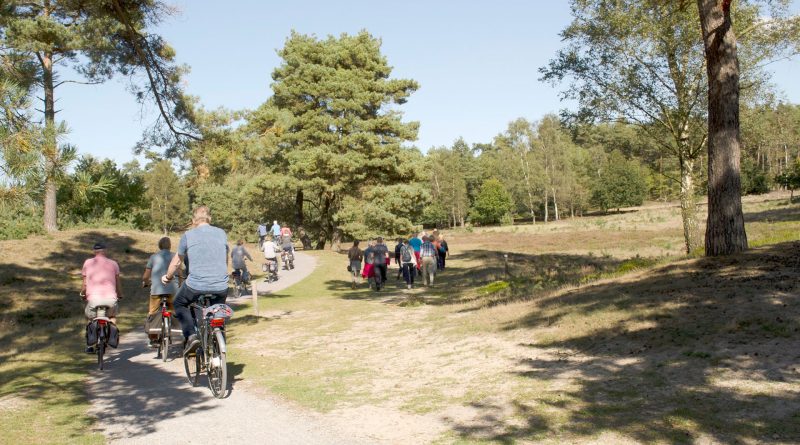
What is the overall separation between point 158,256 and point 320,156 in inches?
1160

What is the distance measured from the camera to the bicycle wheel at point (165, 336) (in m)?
9.45

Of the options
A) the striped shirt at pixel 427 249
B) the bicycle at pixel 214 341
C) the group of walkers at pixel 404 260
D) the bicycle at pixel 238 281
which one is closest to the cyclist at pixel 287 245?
the group of walkers at pixel 404 260

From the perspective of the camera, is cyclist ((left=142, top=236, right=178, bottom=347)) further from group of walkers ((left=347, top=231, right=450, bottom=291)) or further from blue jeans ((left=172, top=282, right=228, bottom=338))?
group of walkers ((left=347, top=231, right=450, bottom=291))

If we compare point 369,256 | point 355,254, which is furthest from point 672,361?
point 355,254

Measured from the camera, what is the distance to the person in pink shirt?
891 cm

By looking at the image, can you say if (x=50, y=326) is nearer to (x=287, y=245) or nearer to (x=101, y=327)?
(x=101, y=327)

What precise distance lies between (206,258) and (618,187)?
94991 millimetres

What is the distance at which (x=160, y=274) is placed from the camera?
9.76m

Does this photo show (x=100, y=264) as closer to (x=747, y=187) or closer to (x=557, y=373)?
(x=557, y=373)

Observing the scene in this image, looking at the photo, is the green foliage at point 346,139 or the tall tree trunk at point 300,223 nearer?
→ the green foliage at point 346,139

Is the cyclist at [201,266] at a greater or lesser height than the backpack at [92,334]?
greater

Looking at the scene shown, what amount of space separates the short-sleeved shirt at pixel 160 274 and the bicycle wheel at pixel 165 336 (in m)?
0.47

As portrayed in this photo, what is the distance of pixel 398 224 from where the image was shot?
40.2 m

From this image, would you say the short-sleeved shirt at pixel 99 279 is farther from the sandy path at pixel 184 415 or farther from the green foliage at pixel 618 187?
the green foliage at pixel 618 187
